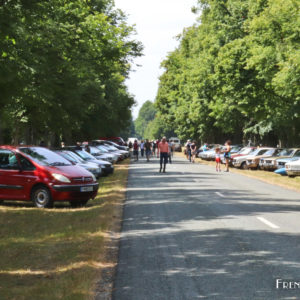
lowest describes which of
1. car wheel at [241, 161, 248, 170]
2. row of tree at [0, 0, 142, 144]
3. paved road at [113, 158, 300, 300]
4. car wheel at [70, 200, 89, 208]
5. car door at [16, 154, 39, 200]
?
car wheel at [70, 200, 89, 208]

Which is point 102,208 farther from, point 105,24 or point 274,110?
point 274,110

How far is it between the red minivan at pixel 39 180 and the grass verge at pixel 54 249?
0.37 metres

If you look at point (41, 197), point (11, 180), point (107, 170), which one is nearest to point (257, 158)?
point (107, 170)

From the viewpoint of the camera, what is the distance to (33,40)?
20.3 m

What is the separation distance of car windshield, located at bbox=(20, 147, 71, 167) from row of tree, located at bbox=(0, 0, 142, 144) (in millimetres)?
1064

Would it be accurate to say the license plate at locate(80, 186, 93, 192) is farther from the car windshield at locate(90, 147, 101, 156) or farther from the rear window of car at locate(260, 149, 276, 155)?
the rear window of car at locate(260, 149, 276, 155)

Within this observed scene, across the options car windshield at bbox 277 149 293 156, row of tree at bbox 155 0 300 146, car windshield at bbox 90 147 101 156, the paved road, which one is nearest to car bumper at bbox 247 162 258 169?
car windshield at bbox 277 149 293 156

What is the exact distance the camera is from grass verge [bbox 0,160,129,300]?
635 cm

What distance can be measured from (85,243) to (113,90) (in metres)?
41.8

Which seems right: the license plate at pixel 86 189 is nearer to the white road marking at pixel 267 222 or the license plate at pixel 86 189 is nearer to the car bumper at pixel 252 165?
the white road marking at pixel 267 222

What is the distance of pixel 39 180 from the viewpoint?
592 inches

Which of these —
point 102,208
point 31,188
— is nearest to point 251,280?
point 102,208

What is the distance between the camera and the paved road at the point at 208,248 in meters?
6.17

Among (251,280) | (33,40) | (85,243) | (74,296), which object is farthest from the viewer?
(33,40)
